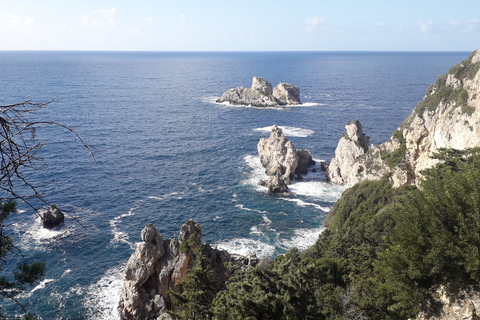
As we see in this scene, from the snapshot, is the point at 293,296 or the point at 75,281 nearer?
the point at 293,296

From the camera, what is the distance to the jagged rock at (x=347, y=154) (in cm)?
6838

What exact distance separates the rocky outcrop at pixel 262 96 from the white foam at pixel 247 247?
315ft

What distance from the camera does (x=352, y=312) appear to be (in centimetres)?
2103

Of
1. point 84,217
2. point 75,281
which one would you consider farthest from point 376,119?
point 75,281

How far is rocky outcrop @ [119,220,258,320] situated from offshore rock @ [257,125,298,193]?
3033cm

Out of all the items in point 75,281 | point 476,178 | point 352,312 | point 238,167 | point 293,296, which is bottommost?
point 75,281

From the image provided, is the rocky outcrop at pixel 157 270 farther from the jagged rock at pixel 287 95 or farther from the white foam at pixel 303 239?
the jagged rock at pixel 287 95

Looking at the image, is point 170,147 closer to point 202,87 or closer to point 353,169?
point 353,169

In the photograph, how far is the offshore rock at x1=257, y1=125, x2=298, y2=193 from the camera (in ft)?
229

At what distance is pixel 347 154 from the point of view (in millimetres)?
68812

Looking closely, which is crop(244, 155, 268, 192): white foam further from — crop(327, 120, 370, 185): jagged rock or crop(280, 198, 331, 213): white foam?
crop(327, 120, 370, 185): jagged rock

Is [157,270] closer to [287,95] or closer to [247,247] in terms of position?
[247,247]

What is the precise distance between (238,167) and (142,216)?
27270 mm

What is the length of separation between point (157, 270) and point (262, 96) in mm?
112279
